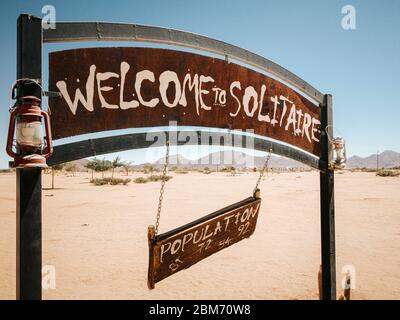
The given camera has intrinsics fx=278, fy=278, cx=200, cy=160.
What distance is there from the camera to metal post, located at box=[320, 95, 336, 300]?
151 inches

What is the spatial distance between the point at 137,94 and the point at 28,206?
129 cm

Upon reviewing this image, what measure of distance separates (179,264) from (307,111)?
299 centimetres

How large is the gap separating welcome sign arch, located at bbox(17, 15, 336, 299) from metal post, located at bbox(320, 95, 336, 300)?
1cm

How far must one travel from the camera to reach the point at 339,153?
400 centimetres

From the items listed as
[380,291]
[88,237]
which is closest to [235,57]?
[380,291]

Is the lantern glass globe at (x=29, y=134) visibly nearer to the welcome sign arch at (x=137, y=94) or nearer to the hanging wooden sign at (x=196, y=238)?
the welcome sign arch at (x=137, y=94)

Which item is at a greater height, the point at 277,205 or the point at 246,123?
the point at 246,123

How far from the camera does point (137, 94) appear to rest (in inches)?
102

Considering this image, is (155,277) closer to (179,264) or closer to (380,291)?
(179,264)

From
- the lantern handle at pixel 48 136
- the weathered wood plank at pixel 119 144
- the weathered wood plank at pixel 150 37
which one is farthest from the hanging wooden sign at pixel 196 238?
the weathered wood plank at pixel 150 37

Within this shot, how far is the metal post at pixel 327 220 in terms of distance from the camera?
3834mm

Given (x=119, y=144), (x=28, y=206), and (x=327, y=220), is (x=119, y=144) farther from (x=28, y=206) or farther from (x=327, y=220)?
(x=327, y=220)

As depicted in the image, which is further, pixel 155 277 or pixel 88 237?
pixel 88 237

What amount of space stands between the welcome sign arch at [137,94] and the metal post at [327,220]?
0.6 inches
